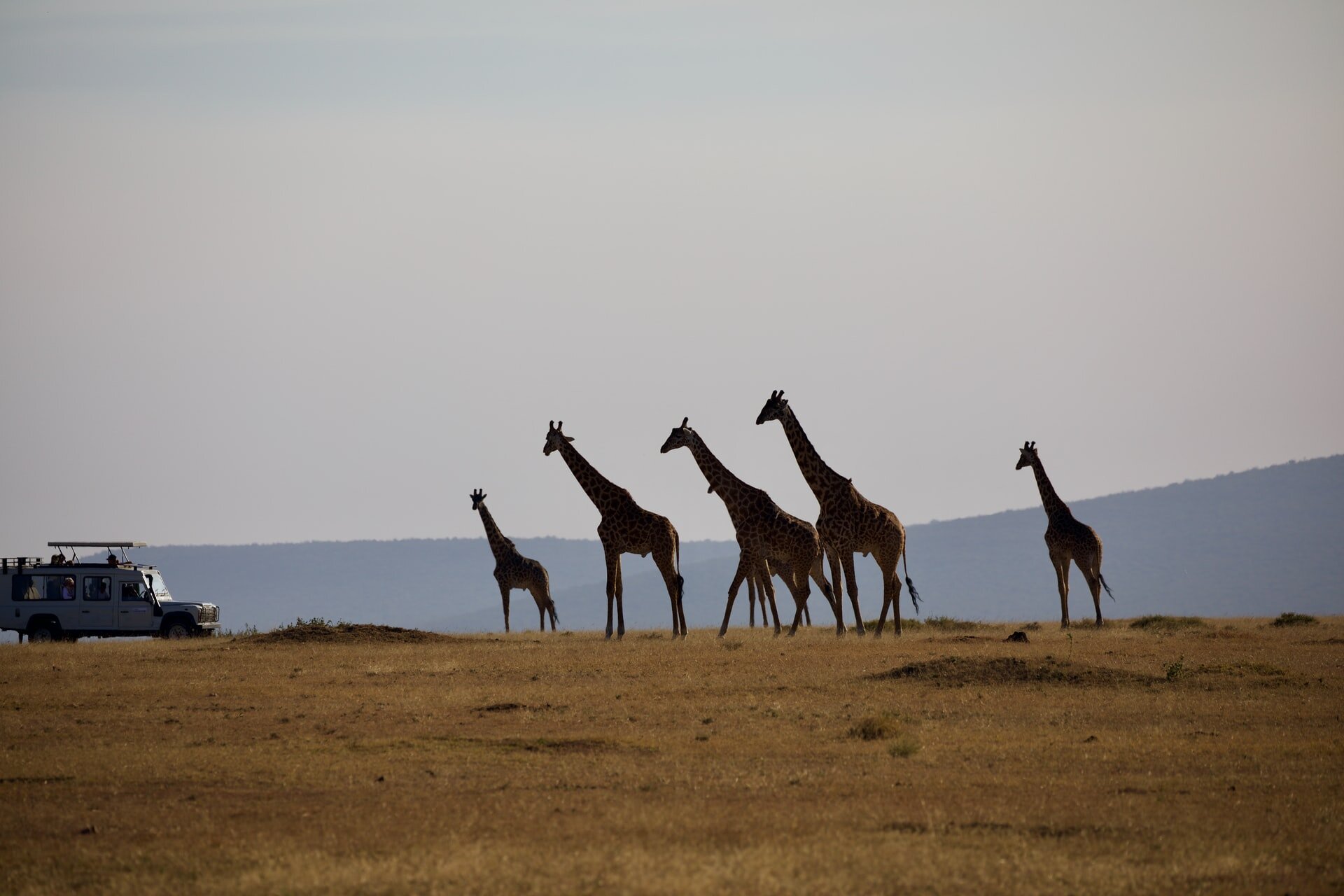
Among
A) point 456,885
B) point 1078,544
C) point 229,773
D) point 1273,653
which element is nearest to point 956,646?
point 1273,653

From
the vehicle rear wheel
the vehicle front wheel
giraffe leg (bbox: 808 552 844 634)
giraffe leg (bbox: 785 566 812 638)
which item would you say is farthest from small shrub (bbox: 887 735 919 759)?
the vehicle rear wheel

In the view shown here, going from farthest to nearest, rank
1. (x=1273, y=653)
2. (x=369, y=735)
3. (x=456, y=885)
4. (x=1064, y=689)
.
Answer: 1. (x=1273, y=653)
2. (x=1064, y=689)
3. (x=369, y=735)
4. (x=456, y=885)

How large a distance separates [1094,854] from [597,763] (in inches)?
223

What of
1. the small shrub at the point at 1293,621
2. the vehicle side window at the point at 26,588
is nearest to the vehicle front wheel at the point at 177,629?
the vehicle side window at the point at 26,588

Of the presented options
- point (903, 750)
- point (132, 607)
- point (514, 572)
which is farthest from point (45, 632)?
point (903, 750)

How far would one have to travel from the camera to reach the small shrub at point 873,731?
17.4 meters

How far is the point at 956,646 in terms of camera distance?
28.6 metres

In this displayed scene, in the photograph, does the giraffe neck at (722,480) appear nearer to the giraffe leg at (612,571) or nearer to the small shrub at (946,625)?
the giraffe leg at (612,571)

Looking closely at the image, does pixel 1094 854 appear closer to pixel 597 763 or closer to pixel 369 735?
pixel 597 763

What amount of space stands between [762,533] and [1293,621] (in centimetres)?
1578

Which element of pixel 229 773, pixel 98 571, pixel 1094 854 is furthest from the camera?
pixel 98 571

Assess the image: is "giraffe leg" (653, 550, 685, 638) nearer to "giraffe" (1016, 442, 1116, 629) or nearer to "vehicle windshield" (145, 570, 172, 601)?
"giraffe" (1016, 442, 1116, 629)

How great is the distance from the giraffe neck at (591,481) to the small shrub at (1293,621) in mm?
16421

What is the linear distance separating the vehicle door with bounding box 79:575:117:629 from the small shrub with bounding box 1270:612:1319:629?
27552 mm
